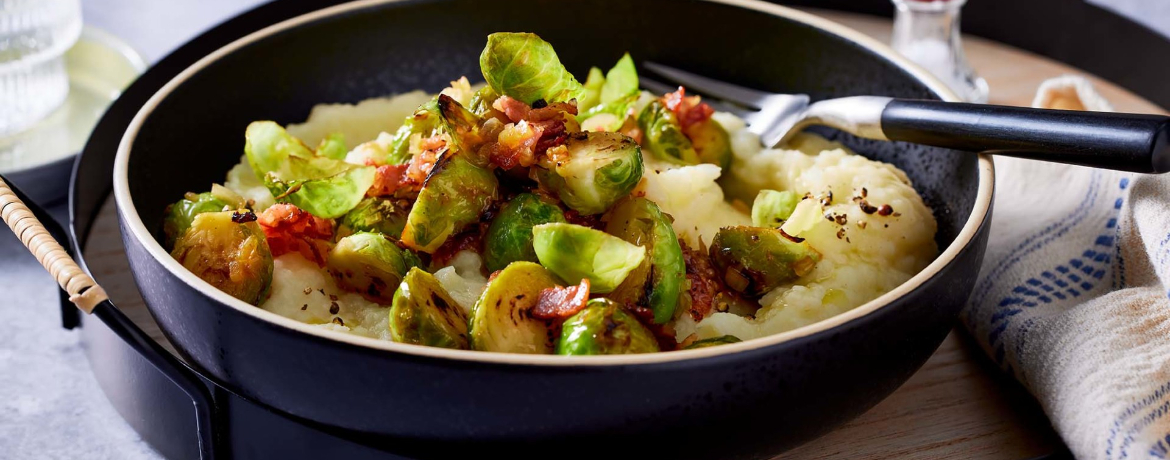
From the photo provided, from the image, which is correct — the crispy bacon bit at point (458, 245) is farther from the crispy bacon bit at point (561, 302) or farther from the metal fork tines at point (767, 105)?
the metal fork tines at point (767, 105)

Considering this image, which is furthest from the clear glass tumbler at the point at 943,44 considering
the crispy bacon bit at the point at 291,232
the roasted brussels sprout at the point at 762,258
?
the crispy bacon bit at the point at 291,232

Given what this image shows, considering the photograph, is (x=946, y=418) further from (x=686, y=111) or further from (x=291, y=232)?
(x=291, y=232)

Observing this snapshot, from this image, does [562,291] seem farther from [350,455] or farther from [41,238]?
[41,238]

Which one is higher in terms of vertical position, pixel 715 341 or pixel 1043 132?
pixel 1043 132

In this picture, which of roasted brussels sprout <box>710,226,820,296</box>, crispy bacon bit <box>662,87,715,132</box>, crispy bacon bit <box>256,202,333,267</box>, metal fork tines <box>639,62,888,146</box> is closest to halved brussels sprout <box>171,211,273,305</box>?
crispy bacon bit <box>256,202,333,267</box>

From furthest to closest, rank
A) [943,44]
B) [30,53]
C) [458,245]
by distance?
[943,44]
[30,53]
[458,245]

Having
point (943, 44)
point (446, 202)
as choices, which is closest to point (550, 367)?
point (446, 202)
